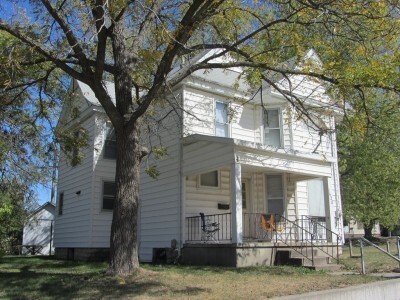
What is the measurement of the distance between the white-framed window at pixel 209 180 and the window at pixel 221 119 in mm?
1503

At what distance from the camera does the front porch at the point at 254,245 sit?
12.6 metres

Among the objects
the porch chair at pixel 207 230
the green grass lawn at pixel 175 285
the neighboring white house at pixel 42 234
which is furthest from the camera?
the neighboring white house at pixel 42 234

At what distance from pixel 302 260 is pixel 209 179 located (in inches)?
181

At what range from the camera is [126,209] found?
9875 mm

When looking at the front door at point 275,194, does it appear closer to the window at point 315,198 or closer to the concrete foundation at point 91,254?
the window at point 315,198

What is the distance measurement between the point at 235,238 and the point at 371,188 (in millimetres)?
15155

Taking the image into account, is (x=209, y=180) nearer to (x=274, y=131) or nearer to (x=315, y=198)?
(x=274, y=131)

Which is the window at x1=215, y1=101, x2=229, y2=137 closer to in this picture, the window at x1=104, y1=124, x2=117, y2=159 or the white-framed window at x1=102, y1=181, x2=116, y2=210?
the window at x1=104, y1=124, x2=117, y2=159

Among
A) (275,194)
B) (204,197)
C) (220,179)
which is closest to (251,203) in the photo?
(275,194)

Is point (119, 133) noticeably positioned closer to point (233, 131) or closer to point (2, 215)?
point (233, 131)

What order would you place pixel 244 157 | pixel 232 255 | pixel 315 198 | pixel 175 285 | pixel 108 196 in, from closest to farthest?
pixel 175 285 < pixel 232 255 < pixel 244 157 < pixel 315 198 < pixel 108 196

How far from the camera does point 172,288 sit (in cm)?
847

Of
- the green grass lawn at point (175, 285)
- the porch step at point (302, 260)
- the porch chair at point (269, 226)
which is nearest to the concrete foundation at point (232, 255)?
the porch step at point (302, 260)

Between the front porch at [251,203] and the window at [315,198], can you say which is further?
the window at [315,198]
